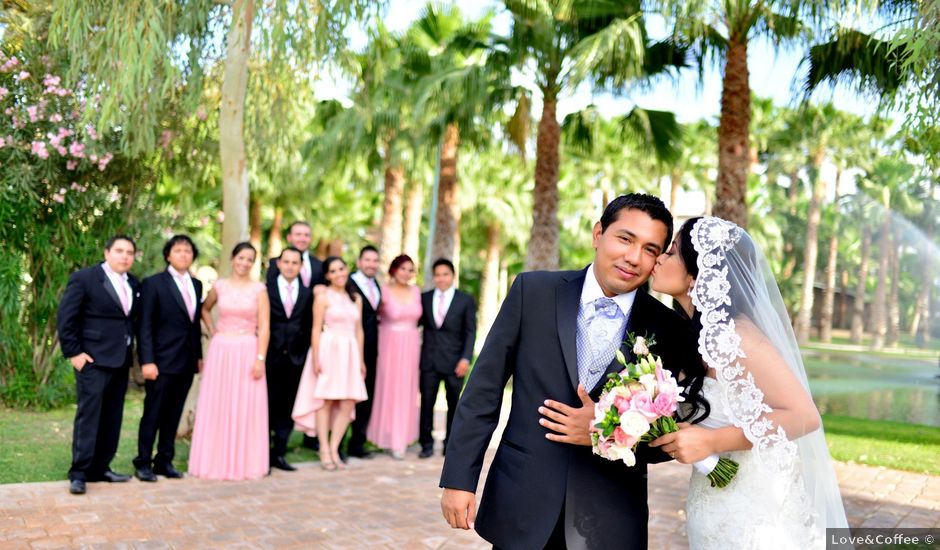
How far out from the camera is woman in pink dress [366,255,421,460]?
8664 millimetres

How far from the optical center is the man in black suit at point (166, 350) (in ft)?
23.3

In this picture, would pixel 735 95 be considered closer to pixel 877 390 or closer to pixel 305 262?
pixel 305 262

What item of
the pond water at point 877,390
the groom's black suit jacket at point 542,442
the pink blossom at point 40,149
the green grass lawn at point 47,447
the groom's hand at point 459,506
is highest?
the pink blossom at point 40,149

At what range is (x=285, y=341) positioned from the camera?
26.4 feet

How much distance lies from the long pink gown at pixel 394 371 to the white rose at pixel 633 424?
250 inches

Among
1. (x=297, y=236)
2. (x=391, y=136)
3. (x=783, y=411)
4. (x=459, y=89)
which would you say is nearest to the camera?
(x=783, y=411)

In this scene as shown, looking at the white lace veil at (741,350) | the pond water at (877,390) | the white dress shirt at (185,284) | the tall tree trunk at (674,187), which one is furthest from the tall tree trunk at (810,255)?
the white lace veil at (741,350)

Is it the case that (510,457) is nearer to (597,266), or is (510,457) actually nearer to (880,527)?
(597,266)

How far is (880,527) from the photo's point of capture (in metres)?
6.37

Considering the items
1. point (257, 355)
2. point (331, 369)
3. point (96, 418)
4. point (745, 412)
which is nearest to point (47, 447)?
point (96, 418)

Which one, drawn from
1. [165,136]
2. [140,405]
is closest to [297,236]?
[165,136]

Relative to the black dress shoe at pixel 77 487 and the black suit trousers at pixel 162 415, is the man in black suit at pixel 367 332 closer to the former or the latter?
the black suit trousers at pixel 162 415

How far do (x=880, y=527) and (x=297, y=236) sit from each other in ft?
20.2

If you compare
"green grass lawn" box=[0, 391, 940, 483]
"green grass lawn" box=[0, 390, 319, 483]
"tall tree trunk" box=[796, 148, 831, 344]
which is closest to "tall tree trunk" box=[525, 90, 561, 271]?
"green grass lawn" box=[0, 391, 940, 483]
